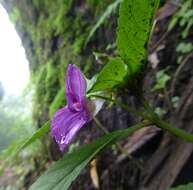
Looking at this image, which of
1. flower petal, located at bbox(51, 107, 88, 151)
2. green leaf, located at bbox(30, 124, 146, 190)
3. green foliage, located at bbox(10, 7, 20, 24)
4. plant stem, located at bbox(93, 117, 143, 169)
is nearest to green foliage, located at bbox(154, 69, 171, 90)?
plant stem, located at bbox(93, 117, 143, 169)

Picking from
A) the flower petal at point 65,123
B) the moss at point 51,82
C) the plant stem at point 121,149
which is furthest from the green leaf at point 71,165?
the moss at point 51,82

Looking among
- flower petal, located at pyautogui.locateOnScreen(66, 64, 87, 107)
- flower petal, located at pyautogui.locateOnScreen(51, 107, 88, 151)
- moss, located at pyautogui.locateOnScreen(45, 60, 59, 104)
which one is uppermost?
moss, located at pyautogui.locateOnScreen(45, 60, 59, 104)

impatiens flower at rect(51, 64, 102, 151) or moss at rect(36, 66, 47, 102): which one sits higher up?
moss at rect(36, 66, 47, 102)

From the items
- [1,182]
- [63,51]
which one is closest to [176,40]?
[63,51]

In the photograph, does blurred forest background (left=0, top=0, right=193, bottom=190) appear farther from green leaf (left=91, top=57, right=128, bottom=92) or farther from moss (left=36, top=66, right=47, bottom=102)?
green leaf (left=91, top=57, right=128, bottom=92)

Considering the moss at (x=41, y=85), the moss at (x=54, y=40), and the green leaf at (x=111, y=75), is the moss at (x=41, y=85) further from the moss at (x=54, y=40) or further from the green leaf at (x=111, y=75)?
the green leaf at (x=111, y=75)

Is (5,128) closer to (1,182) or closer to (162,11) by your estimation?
(1,182)

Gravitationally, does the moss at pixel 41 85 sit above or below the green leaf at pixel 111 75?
above
